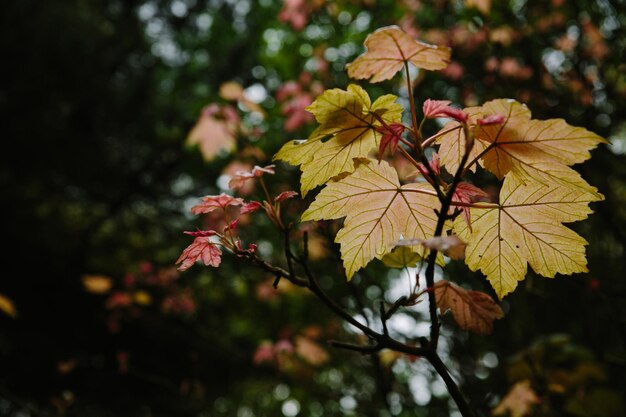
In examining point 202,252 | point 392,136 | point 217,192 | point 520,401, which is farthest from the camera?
point 217,192

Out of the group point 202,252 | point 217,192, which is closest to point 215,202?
point 202,252

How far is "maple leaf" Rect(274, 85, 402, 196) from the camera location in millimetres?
875

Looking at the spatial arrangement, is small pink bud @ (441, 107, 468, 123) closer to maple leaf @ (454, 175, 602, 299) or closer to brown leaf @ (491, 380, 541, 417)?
maple leaf @ (454, 175, 602, 299)

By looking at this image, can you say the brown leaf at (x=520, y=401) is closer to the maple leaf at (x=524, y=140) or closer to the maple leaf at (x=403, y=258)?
the maple leaf at (x=403, y=258)

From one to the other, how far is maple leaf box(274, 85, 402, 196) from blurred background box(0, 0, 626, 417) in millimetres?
1171

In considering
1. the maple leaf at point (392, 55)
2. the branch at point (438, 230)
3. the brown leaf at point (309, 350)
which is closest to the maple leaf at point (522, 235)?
the branch at point (438, 230)

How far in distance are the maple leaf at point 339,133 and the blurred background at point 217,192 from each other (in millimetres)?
1171

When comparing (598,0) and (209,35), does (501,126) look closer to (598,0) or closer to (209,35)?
(598,0)

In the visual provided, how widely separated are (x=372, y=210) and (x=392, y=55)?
348mm

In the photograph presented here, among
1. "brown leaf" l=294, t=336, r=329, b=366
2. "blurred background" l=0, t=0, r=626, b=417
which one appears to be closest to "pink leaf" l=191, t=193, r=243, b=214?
"blurred background" l=0, t=0, r=626, b=417

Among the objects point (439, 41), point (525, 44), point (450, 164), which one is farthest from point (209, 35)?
point (450, 164)

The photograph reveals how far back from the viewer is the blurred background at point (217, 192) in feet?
9.47

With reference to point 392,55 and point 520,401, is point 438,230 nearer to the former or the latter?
point 392,55

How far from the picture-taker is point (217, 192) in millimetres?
5016
